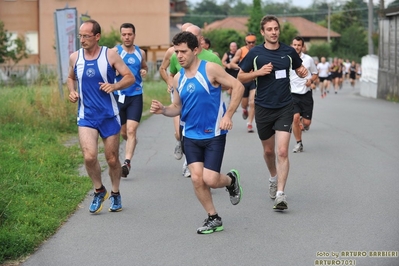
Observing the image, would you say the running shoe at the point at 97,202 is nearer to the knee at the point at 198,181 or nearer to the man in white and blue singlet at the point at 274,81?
the knee at the point at 198,181

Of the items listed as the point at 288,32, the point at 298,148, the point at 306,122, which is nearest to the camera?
the point at 298,148

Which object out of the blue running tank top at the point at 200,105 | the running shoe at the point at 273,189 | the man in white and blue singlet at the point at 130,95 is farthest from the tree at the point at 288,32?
the blue running tank top at the point at 200,105

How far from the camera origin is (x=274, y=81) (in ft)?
30.1

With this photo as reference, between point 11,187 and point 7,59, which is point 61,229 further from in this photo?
point 7,59

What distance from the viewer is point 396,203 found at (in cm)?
901

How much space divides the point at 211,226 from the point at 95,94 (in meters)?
1.99

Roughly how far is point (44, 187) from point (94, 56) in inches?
86.6

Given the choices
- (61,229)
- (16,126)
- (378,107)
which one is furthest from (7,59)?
(61,229)

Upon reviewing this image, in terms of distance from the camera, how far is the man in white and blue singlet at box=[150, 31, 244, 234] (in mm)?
7742

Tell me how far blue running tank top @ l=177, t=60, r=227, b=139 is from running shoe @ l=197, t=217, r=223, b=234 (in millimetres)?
797

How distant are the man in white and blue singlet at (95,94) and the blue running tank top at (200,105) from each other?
103cm

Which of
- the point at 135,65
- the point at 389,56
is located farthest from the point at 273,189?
the point at 389,56

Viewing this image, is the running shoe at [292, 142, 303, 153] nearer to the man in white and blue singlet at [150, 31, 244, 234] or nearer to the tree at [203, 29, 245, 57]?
the man in white and blue singlet at [150, 31, 244, 234]

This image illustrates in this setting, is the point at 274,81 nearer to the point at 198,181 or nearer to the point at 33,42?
the point at 198,181
